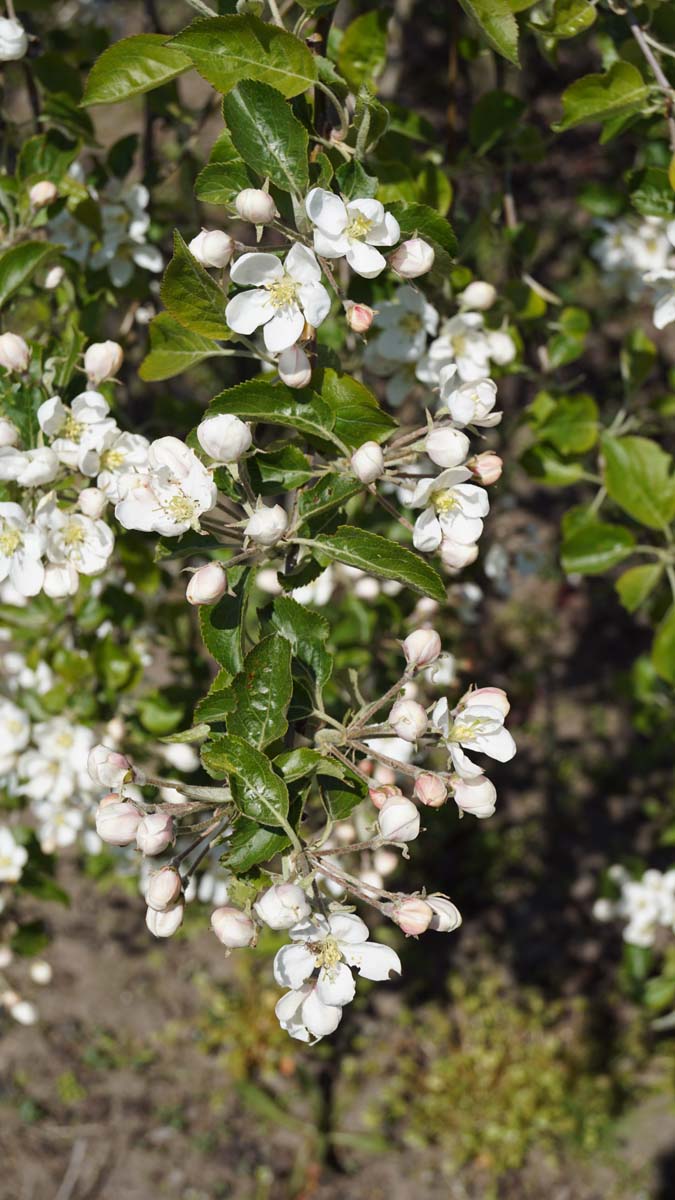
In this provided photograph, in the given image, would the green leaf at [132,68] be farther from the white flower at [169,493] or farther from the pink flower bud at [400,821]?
the pink flower bud at [400,821]

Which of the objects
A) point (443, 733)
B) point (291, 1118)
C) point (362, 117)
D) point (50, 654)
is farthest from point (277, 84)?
point (291, 1118)

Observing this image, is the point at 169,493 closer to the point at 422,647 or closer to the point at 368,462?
the point at 368,462

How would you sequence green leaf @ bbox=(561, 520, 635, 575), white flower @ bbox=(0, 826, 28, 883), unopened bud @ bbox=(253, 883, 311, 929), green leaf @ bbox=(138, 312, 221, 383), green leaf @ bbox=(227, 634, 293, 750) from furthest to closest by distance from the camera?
white flower @ bbox=(0, 826, 28, 883) → green leaf @ bbox=(561, 520, 635, 575) → green leaf @ bbox=(138, 312, 221, 383) → green leaf @ bbox=(227, 634, 293, 750) → unopened bud @ bbox=(253, 883, 311, 929)

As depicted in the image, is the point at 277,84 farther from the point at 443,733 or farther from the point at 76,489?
the point at 443,733

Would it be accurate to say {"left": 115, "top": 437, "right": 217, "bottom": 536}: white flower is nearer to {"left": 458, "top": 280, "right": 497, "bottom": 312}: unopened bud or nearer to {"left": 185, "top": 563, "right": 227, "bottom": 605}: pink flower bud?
{"left": 185, "top": 563, "right": 227, "bottom": 605}: pink flower bud

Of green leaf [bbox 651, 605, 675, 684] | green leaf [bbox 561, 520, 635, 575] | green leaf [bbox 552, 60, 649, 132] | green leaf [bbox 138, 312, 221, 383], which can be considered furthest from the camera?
green leaf [bbox 561, 520, 635, 575]

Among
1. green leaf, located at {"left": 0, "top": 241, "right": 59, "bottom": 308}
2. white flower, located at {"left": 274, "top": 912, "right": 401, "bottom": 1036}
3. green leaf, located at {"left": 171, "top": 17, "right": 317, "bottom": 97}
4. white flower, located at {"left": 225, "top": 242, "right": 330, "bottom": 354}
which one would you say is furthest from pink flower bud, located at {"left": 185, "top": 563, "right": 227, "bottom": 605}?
green leaf, located at {"left": 0, "top": 241, "right": 59, "bottom": 308}

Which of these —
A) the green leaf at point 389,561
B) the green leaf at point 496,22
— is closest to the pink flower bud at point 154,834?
the green leaf at point 389,561
